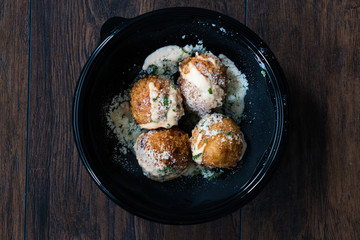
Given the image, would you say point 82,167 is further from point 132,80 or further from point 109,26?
point 109,26

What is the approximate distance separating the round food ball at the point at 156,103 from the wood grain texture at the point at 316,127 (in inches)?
14.0

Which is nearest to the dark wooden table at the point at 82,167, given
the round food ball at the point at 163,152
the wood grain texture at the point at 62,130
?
the wood grain texture at the point at 62,130

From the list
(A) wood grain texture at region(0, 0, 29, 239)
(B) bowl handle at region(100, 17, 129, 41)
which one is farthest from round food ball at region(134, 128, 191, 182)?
(A) wood grain texture at region(0, 0, 29, 239)

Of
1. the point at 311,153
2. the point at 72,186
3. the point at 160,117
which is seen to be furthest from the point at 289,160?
the point at 72,186

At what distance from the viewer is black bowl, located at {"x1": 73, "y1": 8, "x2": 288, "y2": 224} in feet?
2.81

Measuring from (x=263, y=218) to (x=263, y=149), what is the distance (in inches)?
10.4

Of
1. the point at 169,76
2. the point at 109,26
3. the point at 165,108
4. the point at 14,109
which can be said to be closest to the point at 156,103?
the point at 165,108

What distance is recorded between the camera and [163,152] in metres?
0.86

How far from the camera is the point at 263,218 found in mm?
1053

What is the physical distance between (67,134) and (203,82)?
1.41 ft

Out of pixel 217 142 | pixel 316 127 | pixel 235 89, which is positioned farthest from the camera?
pixel 316 127

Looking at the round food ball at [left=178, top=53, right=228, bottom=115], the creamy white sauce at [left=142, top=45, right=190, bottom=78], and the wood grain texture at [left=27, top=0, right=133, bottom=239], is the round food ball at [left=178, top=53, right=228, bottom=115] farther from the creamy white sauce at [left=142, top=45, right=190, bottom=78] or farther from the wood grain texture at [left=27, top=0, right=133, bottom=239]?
the wood grain texture at [left=27, top=0, right=133, bottom=239]

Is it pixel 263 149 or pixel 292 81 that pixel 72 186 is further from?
pixel 292 81

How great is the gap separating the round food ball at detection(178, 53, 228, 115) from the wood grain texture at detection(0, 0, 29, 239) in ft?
1.58
